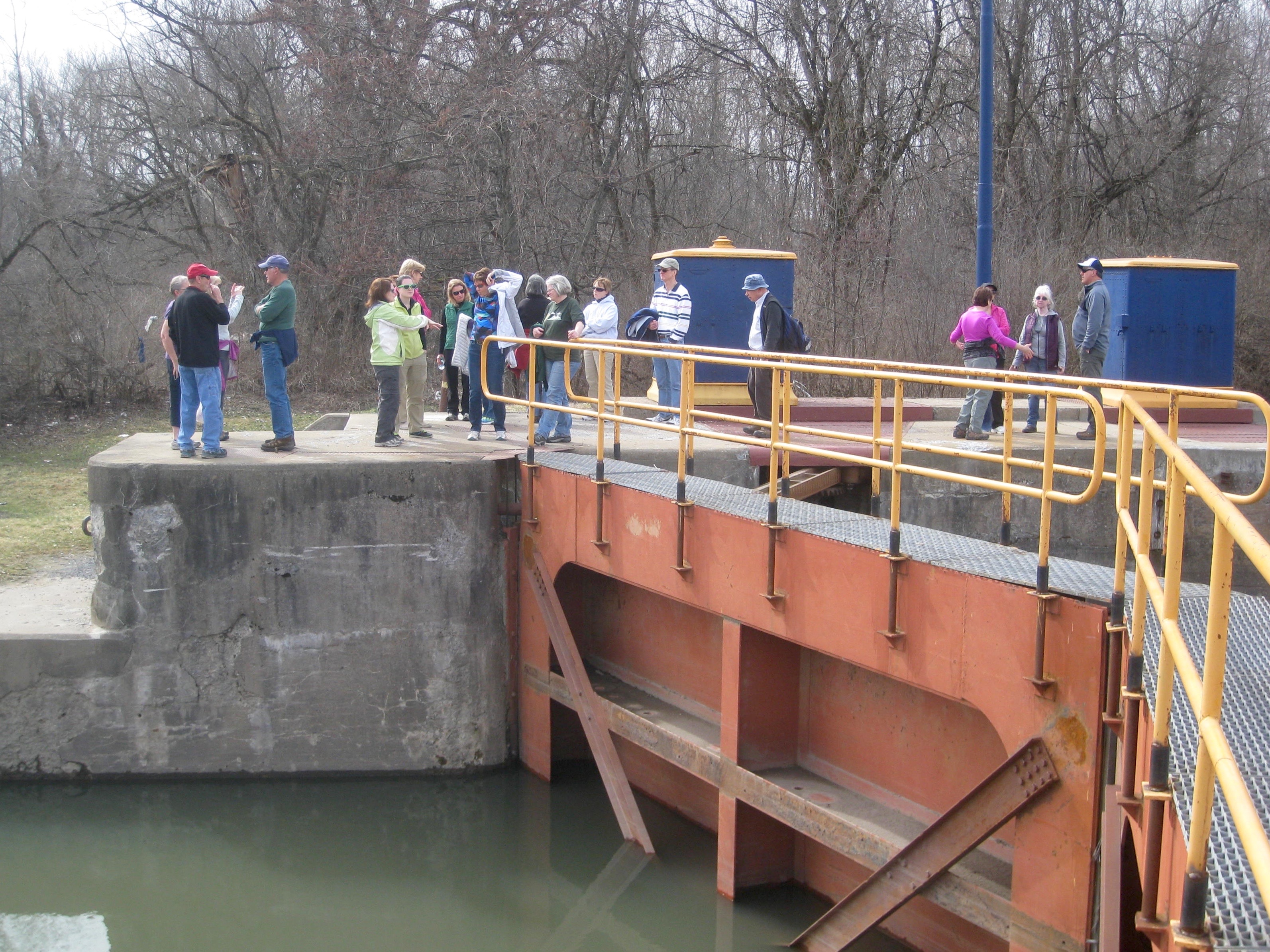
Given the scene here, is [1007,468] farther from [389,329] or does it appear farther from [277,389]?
[277,389]

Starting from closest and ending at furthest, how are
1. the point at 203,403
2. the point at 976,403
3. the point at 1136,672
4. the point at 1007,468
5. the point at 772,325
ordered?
the point at 1136,672 < the point at 1007,468 < the point at 203,403 < the point at 772,325 < the point at 976,403

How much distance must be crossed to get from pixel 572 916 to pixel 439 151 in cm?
1638

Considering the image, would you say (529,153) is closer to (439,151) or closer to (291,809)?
(439,151)

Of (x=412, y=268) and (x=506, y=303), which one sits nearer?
(x=412, y=268)

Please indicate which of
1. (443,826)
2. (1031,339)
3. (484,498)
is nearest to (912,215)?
(1031,339)

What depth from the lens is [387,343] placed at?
9836 mm

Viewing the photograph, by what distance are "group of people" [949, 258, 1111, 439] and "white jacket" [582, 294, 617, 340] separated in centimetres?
308

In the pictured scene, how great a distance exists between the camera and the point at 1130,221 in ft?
75.9

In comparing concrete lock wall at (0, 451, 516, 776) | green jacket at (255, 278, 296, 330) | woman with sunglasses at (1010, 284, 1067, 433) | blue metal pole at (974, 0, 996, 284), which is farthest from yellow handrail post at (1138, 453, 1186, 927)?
blue metal pole at (974, 0, 996, 284)

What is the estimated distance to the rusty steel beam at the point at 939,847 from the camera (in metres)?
5.30

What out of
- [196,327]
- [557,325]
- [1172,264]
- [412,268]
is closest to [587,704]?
[557,325]

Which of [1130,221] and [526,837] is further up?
[1130,221]

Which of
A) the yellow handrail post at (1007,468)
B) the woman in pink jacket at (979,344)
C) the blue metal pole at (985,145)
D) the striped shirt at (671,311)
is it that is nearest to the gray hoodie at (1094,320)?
the woman in pink jacket at (979,344)

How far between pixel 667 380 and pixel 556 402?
4.95ft
